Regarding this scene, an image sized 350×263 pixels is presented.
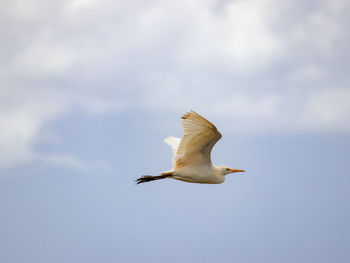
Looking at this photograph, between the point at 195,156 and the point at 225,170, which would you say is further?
the point at 225,170

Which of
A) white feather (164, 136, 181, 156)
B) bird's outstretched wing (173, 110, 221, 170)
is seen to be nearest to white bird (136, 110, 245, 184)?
bird's outstretched wing (173, 110, 221, 170)

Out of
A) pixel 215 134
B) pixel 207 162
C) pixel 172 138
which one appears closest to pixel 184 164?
pixel 207 162

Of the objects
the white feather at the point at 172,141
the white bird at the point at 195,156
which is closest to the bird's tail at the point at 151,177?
the white bird at the point at 195,156

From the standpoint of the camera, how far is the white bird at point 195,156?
14243 mm

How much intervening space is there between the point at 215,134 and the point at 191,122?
86 cm

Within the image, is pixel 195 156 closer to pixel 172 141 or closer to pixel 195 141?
pixel 195 141

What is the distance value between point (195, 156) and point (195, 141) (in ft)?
2.83

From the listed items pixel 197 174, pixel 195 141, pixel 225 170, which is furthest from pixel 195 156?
pixel 225 170

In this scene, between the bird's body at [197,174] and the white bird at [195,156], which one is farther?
the bird's body at [197,174]

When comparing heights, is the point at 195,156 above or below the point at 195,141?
below

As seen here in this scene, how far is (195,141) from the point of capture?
1498 cm

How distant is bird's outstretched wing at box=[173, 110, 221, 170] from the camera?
1412 centimetres

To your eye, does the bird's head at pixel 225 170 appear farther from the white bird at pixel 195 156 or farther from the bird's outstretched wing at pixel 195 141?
the bird's outstretched wing at pixel 195 141

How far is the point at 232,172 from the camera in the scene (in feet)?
57.7
